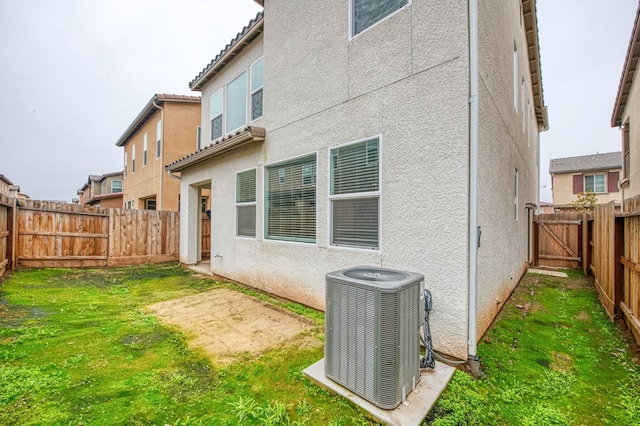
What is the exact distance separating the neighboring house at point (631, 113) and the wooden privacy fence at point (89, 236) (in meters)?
16.6

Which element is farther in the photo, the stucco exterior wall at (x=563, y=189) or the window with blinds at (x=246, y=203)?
the stucco exterior wall at (x=563, y=189)

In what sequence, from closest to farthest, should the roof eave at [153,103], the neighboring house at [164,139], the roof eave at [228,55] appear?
the roof eave at [228,55]
the roof eave at [153,103]
the neighboring house at [164,139]

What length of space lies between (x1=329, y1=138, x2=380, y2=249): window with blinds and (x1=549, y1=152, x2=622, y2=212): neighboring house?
2720 centimetres

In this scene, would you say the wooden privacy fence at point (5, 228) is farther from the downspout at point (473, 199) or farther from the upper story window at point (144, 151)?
the downspout at point (473, 199)

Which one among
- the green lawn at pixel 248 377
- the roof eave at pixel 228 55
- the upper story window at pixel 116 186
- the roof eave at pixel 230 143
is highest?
the roof eave at pixel 228 55

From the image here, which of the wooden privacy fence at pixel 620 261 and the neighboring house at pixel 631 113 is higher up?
the neighboring house at pixel 631 113

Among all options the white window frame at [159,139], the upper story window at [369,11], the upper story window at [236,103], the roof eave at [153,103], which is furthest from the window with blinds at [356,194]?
the white window frame at [159,139]

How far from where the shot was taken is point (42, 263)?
8320mm

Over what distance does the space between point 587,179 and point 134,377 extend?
32.6 meters

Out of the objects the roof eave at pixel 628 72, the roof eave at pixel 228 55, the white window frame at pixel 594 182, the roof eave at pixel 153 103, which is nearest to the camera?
the roof eave at pixel 228 55

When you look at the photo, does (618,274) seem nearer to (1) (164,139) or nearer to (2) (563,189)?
(1) (164,139)

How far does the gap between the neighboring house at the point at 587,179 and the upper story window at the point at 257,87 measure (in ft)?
90.0

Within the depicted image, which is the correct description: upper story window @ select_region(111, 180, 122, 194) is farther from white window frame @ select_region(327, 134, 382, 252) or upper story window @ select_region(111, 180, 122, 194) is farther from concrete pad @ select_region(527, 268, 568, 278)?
concrete pad @ select_region(527, 268, 568, 278)

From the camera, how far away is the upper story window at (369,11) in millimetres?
3833
